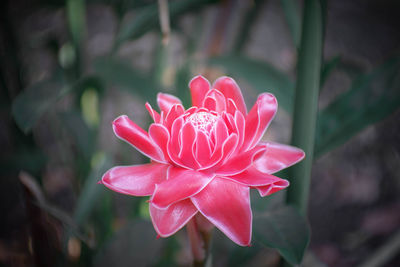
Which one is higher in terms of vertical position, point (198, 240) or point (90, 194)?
point (198, 240)

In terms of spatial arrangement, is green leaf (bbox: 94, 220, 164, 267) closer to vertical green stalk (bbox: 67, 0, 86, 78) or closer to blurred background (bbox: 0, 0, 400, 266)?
blurred background (bbox: 0, 0, 400, 266)

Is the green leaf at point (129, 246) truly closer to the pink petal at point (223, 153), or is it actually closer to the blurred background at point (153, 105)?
the blurred background at point (153, 105)

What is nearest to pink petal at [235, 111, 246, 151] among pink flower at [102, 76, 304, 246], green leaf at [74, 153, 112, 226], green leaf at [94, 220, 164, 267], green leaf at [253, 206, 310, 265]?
pink flower at [102, 76, 304, 246]

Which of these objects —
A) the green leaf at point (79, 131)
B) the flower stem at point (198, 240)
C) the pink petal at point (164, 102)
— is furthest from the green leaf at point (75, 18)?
the flower stem at point (198, 240)

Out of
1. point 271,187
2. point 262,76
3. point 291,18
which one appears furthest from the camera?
point 262,76

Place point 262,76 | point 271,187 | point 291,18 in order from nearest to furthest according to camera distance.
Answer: point 271,187
point 291,18
point 262,76

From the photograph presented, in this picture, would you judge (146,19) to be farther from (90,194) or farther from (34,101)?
(90,194)

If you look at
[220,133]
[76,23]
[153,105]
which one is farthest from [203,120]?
[76,23]
